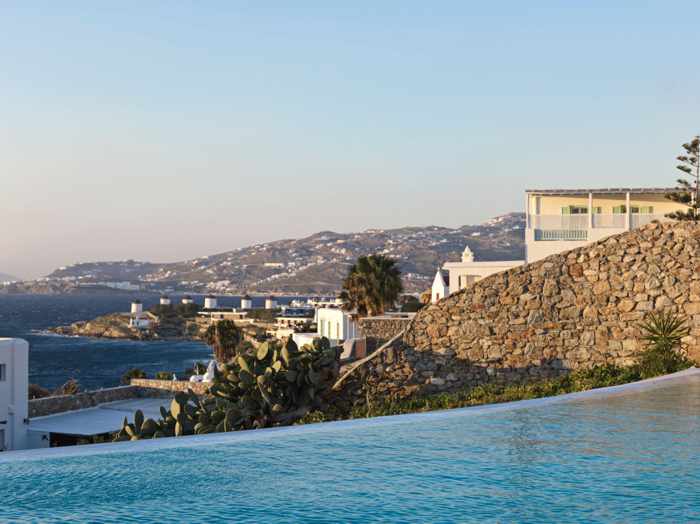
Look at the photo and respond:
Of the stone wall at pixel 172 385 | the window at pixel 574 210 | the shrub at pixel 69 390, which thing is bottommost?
the shrub at pixel 69 390

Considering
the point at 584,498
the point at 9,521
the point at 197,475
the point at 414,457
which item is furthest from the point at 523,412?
the point at 9,521

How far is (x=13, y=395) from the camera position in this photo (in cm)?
2953

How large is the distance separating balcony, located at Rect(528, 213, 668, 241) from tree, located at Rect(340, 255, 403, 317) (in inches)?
546

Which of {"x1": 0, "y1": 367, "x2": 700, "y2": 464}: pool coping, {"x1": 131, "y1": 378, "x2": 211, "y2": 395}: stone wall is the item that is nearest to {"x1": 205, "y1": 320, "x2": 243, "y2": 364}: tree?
{"x1": 131, "y1": 378, "x2": 211, "y2": 395}: stone wall

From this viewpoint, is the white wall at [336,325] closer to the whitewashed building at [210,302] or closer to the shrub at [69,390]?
the shrub at [69,390]

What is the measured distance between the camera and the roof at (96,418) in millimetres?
29513

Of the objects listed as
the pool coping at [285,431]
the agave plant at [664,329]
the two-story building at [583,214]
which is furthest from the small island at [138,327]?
the pool coping at [285,431]

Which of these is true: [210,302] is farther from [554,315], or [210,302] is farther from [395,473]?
[395,473]

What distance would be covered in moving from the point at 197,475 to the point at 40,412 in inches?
1027

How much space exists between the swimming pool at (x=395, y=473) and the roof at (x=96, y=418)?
1948 cm

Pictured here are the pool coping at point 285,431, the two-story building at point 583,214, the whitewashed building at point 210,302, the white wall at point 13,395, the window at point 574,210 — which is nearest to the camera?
the pool coping at point 285,431

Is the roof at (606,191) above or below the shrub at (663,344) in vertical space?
above

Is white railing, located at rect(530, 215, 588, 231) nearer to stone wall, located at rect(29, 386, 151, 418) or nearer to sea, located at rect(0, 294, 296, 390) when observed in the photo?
stone wall, located at rect(29, 386, 151, 418)

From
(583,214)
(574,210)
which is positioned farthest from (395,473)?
(574,210)
